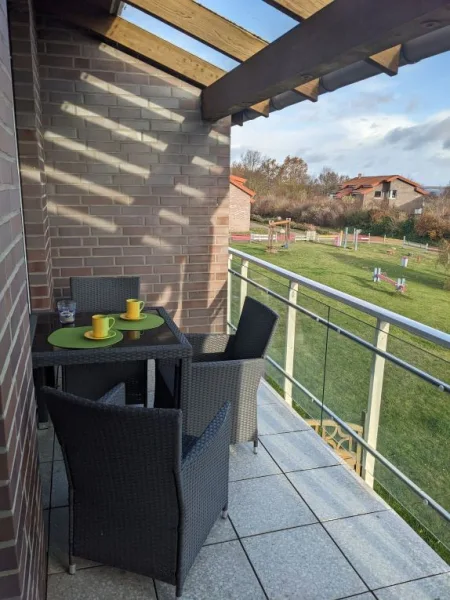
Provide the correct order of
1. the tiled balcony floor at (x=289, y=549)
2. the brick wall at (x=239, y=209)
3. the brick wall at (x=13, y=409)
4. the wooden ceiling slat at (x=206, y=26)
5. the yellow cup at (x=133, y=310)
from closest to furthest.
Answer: the brick wall at (x=13, y=409) → the tiled balcony floor at (x=289, y=549) → the yellow cup at (x=133, y=310) → the wooden ceiling slat at (x=206, y=26) → the brick wall at (x=239, y=209)

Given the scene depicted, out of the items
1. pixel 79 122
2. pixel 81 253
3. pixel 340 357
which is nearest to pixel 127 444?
pixel 340 357

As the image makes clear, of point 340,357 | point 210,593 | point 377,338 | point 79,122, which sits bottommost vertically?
point 210,593

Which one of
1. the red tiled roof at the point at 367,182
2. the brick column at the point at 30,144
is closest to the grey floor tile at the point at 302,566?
the brick column at the point at 30,144

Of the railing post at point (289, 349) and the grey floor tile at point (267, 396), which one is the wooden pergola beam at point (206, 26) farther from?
the grey floor tile at point (267, 396)

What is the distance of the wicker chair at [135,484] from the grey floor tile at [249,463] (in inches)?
26.6

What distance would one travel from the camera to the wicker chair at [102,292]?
349 centimetres

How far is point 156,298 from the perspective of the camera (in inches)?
180

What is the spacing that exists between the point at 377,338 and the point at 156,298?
258 cm

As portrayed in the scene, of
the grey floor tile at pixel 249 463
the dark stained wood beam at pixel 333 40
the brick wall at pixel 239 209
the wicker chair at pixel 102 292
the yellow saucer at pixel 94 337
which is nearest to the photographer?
the dark stained wood beam at pixel 333 40

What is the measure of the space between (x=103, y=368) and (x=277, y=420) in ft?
4.15

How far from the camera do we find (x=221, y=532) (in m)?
2.10

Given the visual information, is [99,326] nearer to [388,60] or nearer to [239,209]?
[388,60]

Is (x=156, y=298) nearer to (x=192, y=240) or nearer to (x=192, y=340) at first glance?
(x=192, y=240)

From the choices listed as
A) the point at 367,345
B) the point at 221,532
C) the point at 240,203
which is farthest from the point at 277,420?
the point at 240,203
